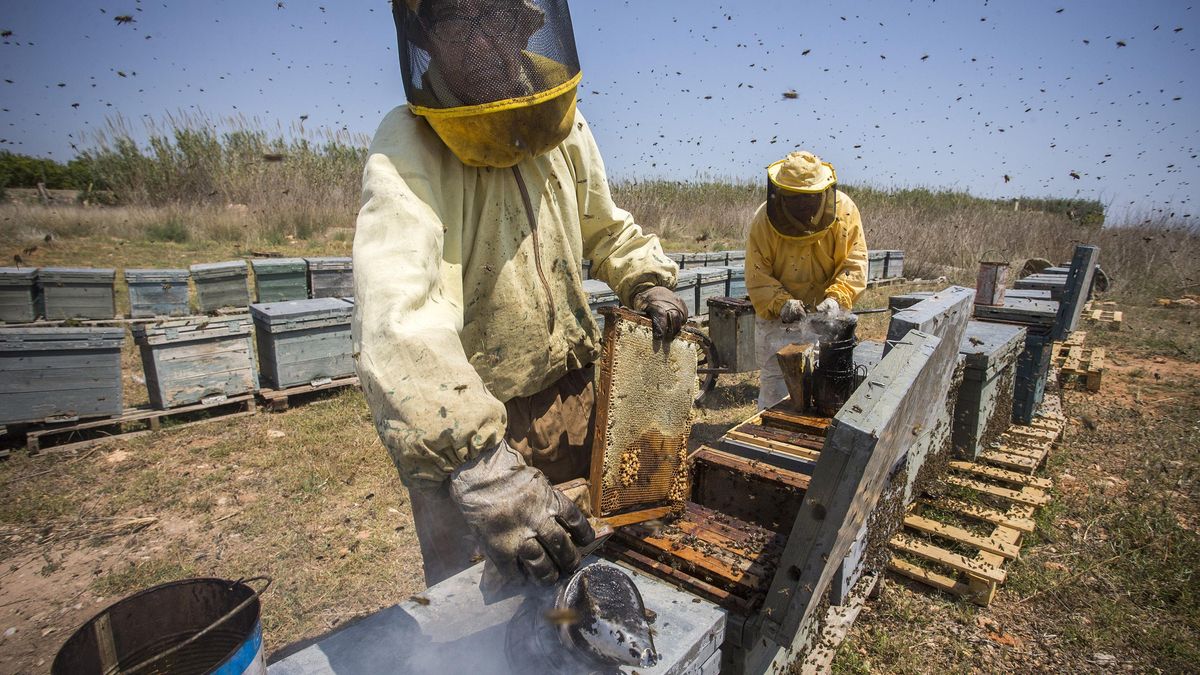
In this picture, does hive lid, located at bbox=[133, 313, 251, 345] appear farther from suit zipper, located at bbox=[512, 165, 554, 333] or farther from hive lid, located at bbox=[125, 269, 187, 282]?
suit zipper, located at bbox=[512, 165, 554, 333]

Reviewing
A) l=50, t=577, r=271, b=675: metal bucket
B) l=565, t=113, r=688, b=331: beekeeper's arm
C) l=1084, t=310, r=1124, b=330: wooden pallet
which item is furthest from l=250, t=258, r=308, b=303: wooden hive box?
l=1084, t=310, r=1124, b=330: wooden pallet

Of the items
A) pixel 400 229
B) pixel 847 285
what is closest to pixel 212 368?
pixel 400 229

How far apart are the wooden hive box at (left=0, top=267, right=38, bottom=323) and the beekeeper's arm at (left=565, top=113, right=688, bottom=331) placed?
27.3 ft

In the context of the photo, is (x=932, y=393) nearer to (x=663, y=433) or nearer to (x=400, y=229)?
(x=663, y=433)

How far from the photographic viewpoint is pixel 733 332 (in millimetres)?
6426

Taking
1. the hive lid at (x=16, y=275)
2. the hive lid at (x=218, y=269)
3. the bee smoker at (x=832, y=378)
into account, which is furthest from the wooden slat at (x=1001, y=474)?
the hive lid at (x=16, y=275)

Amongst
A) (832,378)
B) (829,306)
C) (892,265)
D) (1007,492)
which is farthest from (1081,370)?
(892,265)

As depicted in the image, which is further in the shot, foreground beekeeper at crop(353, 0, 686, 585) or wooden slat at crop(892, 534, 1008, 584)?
wooden slat at crop(892, 534, 1008, 584)

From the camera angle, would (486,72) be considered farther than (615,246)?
No

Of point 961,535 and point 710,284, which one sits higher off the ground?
point 710,284

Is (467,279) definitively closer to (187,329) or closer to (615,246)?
(615,246)

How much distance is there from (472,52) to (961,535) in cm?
378

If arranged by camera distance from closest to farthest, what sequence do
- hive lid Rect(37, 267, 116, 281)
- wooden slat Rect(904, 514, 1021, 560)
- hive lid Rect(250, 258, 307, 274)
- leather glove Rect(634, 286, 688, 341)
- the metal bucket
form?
the metal bucket → leather glove Rect(634, 286, 688, 341) → wooden slat Rect(904, 514, 1021, 560) → hive lid Rect(37, 267, 116, 281) → hive lid Rect(250, 258, 307, 274)

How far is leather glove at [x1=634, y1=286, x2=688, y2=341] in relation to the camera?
1.91 metres
